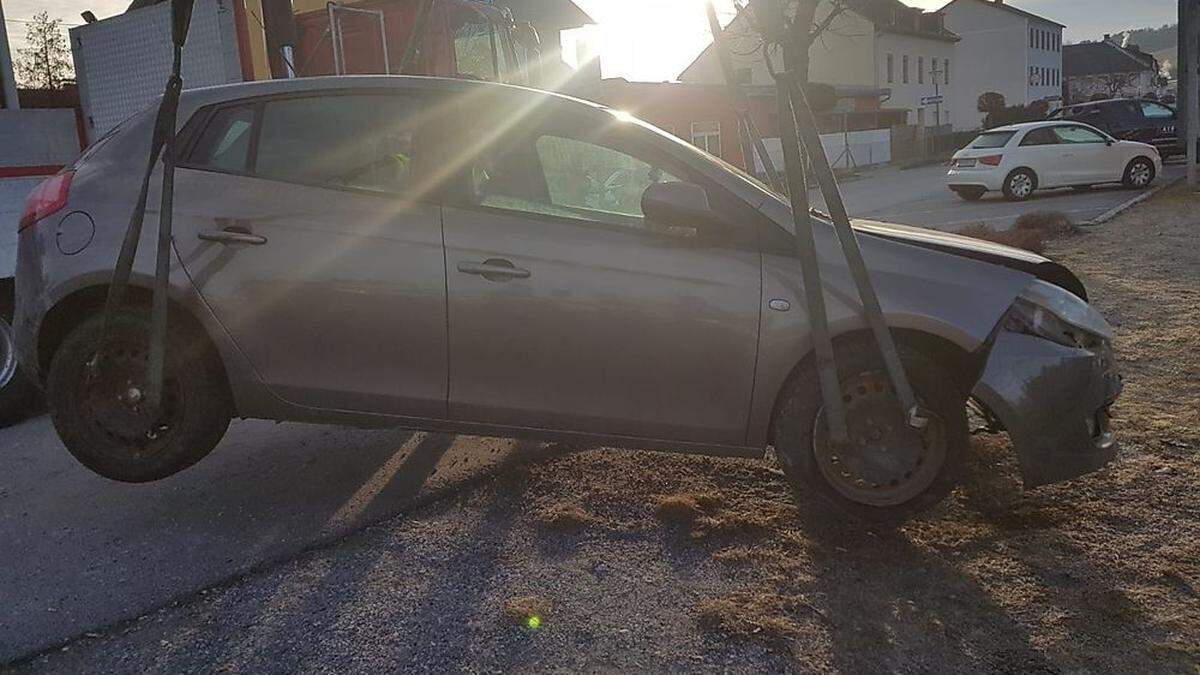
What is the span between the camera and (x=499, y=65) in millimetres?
8109

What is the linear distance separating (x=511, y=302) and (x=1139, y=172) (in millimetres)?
19692

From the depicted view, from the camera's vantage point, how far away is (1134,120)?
2561 centimetres

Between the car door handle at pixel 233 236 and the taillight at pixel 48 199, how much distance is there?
0.70m

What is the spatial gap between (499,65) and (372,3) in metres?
1.14

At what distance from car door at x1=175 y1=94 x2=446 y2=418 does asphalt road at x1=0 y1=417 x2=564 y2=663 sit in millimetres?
638

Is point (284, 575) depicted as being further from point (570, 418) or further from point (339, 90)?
point (339, 90)

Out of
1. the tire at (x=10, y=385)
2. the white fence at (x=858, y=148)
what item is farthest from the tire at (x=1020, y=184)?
the tire at (x=10, y=385)

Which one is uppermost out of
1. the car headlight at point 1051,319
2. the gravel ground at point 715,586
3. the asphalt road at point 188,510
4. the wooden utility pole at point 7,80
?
the wooden utility pole at point 7,80

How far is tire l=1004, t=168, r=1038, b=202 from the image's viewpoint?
18922mm

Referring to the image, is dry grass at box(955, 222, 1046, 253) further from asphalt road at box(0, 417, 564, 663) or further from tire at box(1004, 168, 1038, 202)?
asphalt road at box(0, 417, 564, 663)

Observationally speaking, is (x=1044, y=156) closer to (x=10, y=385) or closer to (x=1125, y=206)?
(x=1125, y=206)

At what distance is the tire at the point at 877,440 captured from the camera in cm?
354

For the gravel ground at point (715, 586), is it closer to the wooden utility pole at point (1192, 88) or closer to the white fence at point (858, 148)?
the wooden utility pole at point (1192, 88)

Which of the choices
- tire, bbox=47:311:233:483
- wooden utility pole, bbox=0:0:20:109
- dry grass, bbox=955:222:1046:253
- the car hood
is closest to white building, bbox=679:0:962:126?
dry grass, bbox=955:222:1046:253
